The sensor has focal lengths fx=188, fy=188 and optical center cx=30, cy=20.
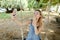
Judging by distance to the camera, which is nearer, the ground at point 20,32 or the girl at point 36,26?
the girl at point 36,26

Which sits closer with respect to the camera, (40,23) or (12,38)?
(40,23)

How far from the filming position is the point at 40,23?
2332 mm

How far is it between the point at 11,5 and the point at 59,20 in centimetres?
522

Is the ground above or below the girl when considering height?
below

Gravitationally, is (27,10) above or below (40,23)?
below

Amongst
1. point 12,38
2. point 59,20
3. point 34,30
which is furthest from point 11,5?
point 34,30

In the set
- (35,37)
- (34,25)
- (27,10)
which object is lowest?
(27,10)

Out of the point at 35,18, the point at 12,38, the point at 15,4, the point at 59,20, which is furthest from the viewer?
the point at 15,4

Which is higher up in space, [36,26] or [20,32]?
[36,26]

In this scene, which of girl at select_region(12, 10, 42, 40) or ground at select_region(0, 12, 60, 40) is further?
ground at select_region(0, 12, 60, 40)

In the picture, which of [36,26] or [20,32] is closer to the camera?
[36,26]

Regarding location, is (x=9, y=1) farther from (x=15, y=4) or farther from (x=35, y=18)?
(x=35, y=18)

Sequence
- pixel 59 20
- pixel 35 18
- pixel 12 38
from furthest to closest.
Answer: pixel 59 20 < pixel 12 38 < pixel 35 18

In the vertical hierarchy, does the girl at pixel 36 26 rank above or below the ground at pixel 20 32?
above
